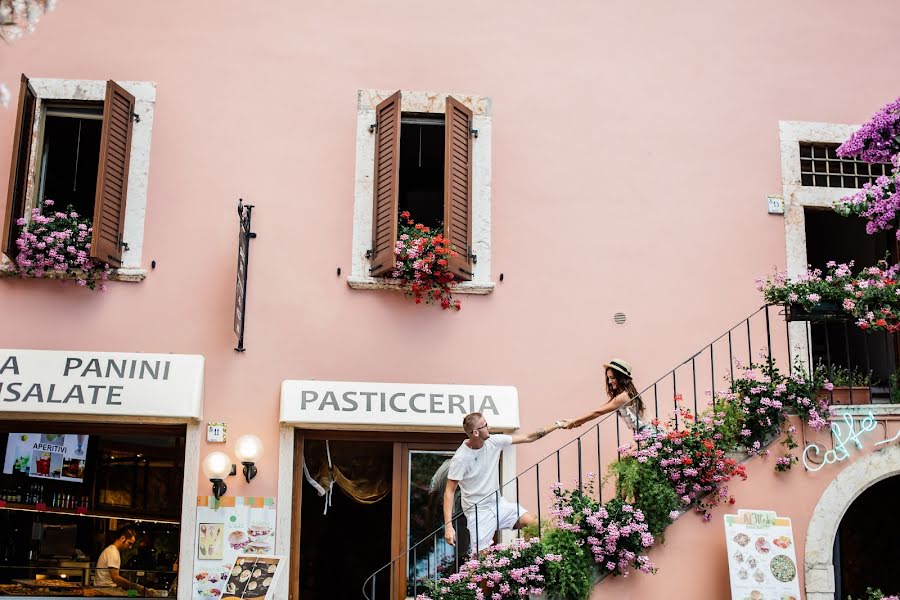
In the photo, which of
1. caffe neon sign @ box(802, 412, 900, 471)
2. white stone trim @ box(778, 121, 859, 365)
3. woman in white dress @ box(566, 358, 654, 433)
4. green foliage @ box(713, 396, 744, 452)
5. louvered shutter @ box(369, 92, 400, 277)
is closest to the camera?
green foliage @ box(713, 396, 744, 452)

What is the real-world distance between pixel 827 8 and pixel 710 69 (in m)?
1.33

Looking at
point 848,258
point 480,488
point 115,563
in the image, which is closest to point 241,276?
point 480,488

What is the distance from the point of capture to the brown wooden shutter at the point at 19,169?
8.59 m

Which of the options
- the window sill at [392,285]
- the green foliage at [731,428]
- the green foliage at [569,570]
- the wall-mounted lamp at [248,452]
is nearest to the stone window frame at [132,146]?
the wall-mounted lamp at [248,452]

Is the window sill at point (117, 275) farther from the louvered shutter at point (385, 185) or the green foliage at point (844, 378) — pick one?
the green foliage at point (844, 378)

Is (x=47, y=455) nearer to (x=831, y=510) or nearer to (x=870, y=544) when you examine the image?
(x=831, y=510)

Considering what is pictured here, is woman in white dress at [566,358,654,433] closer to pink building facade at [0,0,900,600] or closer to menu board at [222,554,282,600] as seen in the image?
pink building facade at [0,0,900,600]

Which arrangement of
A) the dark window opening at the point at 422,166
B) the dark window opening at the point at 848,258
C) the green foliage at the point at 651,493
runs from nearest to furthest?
the green foliage at the point at 651,493 → the dark window opening at the point at 422,166 → the dark window opening at the point at 848,258

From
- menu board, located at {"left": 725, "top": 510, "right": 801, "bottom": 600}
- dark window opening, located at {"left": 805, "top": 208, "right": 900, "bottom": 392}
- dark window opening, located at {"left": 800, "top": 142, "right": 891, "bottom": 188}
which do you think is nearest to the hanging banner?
menu board, located at {"left": 725, "top": 510, "right": 801, "bottom": 600}

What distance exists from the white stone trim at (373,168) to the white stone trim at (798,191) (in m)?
2.66

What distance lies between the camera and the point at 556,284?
9133 millimetres

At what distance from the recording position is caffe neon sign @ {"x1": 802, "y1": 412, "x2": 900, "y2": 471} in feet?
25.4

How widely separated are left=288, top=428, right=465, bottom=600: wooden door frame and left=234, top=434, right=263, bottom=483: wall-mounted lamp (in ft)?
1.15

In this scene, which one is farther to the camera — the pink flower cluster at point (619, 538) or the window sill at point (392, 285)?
the window sill at point (392, 285)
